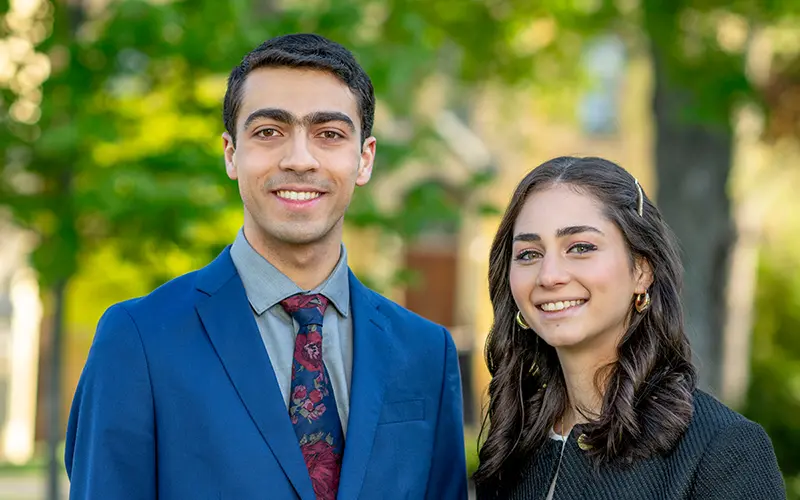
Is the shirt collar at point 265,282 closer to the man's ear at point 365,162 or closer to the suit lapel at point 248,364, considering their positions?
the suit lapel at point 248,364

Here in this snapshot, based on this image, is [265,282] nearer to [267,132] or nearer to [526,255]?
[267,132]

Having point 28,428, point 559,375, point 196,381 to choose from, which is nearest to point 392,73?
point 559,375

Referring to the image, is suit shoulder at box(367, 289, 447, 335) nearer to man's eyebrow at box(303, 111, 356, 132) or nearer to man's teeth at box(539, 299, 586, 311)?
man's teeth at box(539, 299, 586, 311)

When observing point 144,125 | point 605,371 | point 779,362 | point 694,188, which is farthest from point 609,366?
point 779,362

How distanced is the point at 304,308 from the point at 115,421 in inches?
23.9

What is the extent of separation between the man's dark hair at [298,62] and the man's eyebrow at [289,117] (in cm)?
9

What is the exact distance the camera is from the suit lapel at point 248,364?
10.1 feet

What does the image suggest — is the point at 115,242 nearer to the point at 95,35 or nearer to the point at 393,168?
the point at 95,35

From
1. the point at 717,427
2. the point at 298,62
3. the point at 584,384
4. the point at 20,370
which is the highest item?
the point at 20,370

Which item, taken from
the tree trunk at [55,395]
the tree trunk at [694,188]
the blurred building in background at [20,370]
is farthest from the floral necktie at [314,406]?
the blurred building in background at [20,370]

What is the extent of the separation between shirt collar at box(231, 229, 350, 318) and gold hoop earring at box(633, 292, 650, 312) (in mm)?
888

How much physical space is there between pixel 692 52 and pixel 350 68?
6.93m

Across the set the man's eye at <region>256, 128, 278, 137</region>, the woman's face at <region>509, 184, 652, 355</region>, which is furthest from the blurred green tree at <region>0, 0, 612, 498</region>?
the woman's face at <region>509, 184, 652, 355</region>

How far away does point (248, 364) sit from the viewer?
3162mm
